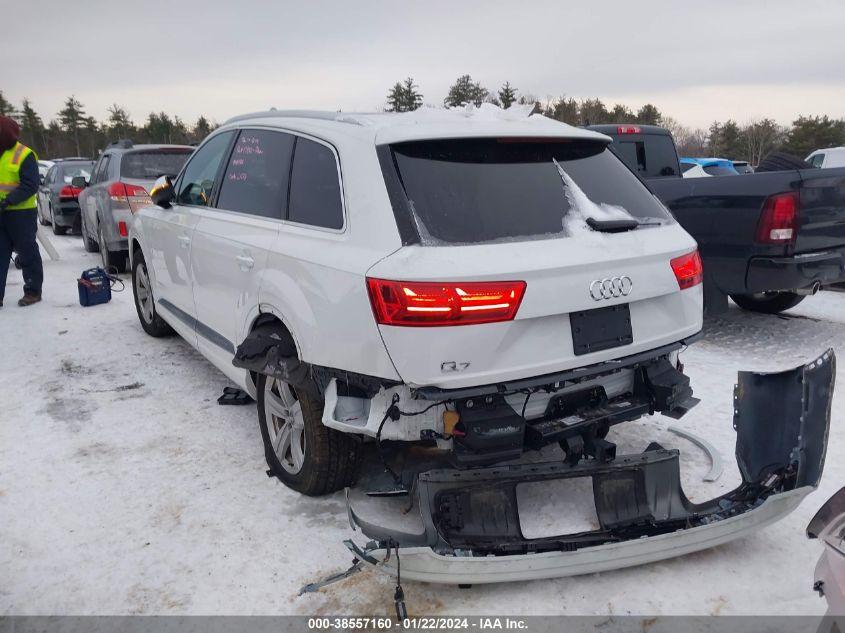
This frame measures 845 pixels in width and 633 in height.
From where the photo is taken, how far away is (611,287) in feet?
8.60

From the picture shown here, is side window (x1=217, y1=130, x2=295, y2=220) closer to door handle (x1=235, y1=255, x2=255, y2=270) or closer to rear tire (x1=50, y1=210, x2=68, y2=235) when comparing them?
door handle (x1=235, y1=255, x2=255, y2=270)

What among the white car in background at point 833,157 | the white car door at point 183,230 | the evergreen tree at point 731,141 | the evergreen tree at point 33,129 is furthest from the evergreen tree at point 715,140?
the evergreen tree at point 33,129

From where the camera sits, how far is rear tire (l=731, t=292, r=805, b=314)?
6414 mm

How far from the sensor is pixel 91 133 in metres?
63.7

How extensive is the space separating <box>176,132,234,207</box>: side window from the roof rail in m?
0.20

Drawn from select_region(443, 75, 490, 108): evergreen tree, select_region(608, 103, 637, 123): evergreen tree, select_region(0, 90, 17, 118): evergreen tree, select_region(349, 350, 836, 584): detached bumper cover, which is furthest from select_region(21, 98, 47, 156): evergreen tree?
select_region(349, 350, 836, 584): detached bumper cover

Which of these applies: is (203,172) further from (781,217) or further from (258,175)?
(781,217)

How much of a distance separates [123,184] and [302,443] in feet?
21.7

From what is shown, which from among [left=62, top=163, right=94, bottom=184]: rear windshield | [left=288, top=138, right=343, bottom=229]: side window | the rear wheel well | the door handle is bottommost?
the rear wheel well

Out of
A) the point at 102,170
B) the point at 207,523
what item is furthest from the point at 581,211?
the point at 102,170


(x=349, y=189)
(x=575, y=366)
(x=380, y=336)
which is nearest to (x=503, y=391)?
(x=575, y=366)

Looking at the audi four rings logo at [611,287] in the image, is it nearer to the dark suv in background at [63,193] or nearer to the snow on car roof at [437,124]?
the snow on car roof at [437,124]

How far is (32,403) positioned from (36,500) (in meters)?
1.57

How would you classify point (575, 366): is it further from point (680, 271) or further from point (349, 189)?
point (349, 189)
